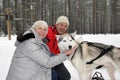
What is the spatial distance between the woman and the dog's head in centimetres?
151

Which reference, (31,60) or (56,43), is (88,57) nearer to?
(56,43)

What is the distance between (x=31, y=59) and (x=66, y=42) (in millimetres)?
1764

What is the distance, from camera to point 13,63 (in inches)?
151

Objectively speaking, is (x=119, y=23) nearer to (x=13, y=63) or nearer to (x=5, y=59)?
(x=5, y=59)

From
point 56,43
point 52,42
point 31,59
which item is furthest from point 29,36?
point 56,43

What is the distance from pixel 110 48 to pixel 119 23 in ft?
176

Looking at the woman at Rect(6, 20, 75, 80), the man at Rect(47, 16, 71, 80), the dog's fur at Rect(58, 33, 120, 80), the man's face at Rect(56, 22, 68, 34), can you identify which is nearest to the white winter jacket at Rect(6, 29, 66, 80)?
the woman at Rect(6, 20, 75, 80)

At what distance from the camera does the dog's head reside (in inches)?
211

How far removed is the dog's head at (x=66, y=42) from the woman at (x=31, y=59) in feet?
4.96

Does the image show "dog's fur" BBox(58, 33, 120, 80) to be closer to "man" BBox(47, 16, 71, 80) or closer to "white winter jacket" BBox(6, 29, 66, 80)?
"man" BBox(47, 16, 71, 80)

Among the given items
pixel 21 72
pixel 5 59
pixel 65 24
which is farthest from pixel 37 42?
pixel 5 59

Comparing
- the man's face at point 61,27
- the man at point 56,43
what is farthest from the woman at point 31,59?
the man's face at point 61,27

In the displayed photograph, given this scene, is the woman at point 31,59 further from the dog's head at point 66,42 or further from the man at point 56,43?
the dog's head at point 66,42

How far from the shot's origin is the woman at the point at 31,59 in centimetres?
365
